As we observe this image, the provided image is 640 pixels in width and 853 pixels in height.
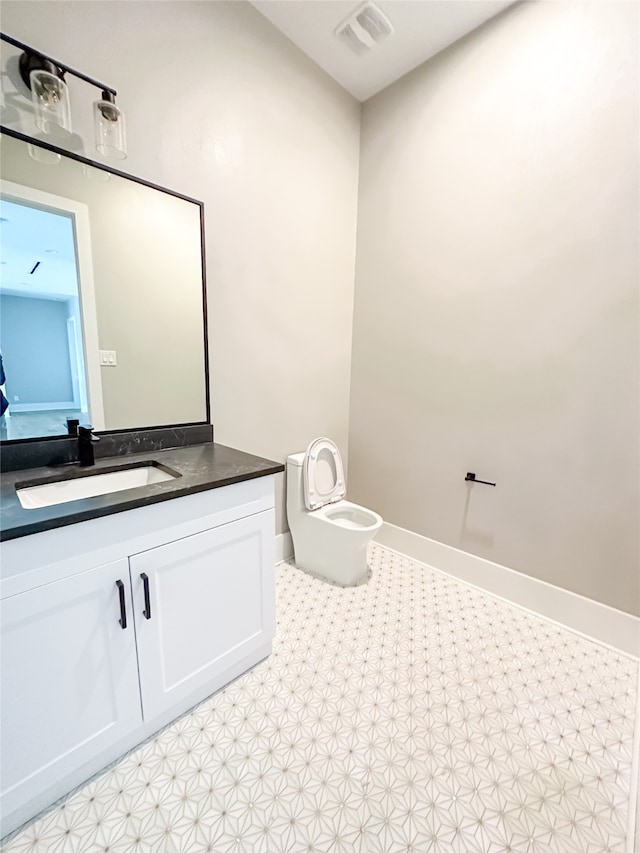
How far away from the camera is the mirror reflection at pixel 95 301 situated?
1254 millimetres

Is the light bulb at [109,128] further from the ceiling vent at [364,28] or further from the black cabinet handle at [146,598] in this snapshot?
the black cabinet handle at [146,598]

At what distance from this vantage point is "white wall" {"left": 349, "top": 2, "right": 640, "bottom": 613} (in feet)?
5.03

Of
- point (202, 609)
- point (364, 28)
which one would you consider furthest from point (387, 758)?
point (364, 28)

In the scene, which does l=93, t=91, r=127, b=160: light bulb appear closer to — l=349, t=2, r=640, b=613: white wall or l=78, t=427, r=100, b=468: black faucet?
l=78, t=427, r=100, b=468: black faucet

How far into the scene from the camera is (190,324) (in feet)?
5.64

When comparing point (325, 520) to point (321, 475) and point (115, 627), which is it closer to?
point (321, 475)

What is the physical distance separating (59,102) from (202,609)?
5.95 ft

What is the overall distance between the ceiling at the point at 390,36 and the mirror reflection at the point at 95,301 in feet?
3.66

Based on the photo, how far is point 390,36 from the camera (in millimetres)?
1821

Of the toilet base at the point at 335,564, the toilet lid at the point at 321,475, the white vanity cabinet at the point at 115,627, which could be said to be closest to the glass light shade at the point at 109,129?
the white vanity cabinet at the point at 115,627

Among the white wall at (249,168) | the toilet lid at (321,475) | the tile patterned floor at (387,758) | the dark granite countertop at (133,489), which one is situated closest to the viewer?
the dark granite countertop at (133,489)

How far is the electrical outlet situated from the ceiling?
6.03 feet

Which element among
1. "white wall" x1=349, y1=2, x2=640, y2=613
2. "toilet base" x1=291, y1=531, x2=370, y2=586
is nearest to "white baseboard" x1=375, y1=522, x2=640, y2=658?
"white wall" x1=349, y1=2, x2=640, y2=613

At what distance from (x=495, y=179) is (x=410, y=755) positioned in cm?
252
